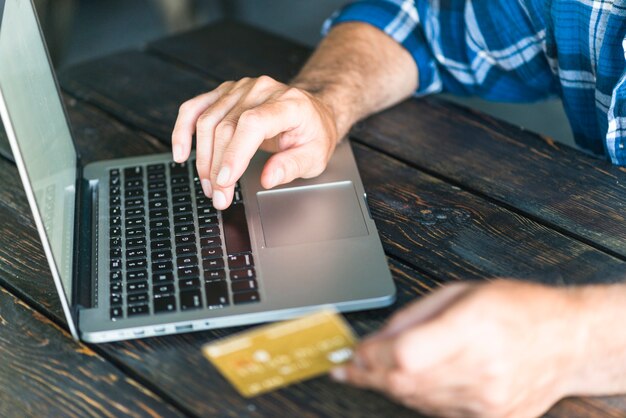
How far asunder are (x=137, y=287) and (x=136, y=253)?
0.24 feet

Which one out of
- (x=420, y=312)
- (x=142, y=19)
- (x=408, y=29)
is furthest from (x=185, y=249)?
(x=142, y=19)

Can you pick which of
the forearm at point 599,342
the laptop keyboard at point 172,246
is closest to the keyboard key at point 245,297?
the laptop keyboard at point 172,246

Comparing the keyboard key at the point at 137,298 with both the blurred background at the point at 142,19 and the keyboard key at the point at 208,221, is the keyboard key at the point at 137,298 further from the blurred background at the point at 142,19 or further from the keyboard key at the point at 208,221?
the blurred background at the point at 142,19

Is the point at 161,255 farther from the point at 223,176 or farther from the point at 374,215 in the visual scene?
the point at 374,215

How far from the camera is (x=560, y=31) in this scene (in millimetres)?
1197

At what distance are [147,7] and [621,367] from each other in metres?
3.06

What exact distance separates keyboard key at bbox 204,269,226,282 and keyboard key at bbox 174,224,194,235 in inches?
3.7

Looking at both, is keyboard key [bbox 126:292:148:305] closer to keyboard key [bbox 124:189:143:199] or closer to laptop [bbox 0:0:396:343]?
laptop [bbox 0:0:396:343]

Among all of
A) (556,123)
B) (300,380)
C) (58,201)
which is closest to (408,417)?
(300,380)

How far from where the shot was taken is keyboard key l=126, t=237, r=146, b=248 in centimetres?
95

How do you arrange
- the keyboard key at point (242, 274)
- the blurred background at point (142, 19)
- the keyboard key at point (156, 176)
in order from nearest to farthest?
the keyboard key at point (242, 274)
the keyboard key at point (156, 176)
the blurred background at point (142, 19)

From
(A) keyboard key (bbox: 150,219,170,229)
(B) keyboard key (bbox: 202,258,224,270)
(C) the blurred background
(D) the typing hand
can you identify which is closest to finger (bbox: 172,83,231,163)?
(D) the typing hand

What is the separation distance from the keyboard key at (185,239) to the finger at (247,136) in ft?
0.23

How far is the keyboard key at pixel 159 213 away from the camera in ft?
3.30
